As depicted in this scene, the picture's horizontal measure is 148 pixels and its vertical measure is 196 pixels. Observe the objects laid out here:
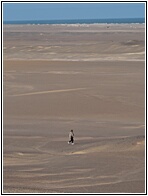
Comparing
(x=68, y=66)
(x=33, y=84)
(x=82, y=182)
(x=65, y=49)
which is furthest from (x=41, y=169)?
(x=65, y=49)

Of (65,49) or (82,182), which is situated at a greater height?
(65,49)

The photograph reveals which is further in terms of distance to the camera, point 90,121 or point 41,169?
point 90,121

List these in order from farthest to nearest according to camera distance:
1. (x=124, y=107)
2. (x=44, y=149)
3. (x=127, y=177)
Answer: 1. (x=124, y=107)
2. (x=44, y=149)
3. (x=127, y=177)

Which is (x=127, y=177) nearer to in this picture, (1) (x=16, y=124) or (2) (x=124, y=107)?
(1) (x=16, y=124)

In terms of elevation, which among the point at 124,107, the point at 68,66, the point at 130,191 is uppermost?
the point at 68,66

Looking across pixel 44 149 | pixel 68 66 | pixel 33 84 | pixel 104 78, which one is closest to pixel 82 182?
pixel 44 149

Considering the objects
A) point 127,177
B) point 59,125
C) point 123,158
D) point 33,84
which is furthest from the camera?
point 33,84
